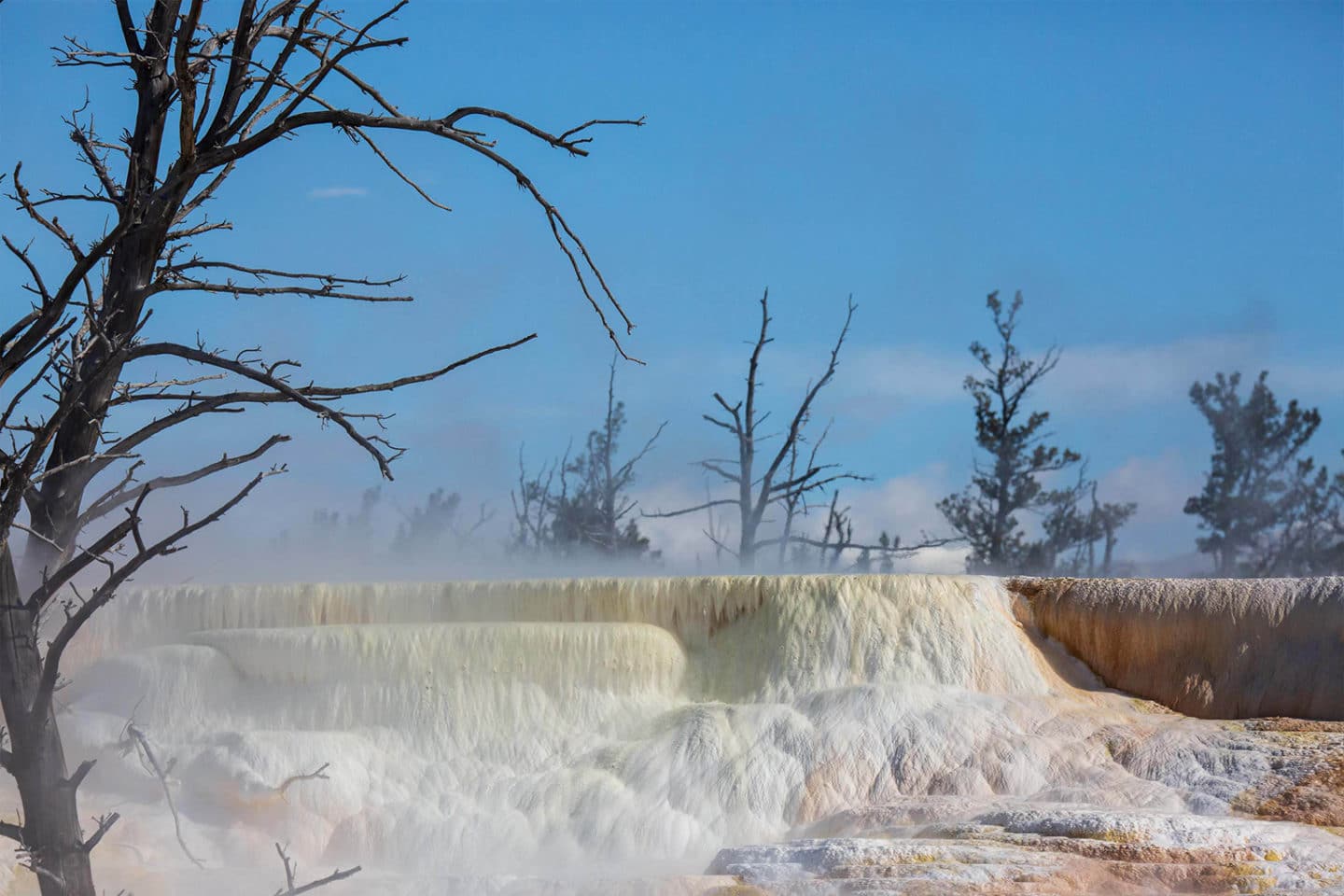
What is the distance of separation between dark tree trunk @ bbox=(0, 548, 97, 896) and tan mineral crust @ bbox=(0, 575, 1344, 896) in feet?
17.5

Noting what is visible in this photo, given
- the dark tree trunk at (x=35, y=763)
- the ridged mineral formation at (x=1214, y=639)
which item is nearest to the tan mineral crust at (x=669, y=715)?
the ridged mineral formation at (x=1214, y=639)

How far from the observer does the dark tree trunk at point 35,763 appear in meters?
3.48

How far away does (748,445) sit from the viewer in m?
27.5

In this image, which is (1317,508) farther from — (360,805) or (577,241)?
(577,241)

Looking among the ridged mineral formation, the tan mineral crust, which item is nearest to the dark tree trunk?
the tan mineral crust

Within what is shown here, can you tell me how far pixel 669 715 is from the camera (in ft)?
36.9

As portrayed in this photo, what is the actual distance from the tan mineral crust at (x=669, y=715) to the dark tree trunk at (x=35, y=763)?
534cm

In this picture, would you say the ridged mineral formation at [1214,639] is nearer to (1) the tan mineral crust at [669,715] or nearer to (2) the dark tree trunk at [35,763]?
(1) the tan mineral crust at [669,715]

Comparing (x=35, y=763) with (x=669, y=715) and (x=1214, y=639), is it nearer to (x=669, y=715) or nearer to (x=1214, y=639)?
(x=669, y=715)

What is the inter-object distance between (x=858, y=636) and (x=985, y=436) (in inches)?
789

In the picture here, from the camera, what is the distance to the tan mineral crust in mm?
10055

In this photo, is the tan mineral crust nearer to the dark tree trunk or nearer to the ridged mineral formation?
the ridged mineral formation

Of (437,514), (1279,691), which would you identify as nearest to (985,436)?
(437,514)

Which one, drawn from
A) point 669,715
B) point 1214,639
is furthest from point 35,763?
point 1214,639
